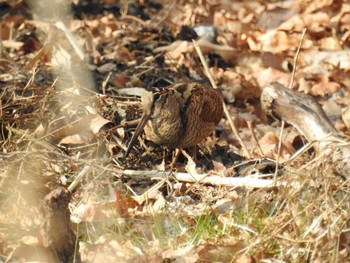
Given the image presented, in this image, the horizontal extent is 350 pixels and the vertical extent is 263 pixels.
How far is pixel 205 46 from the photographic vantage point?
7.35m

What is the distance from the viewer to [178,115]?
5117 mm

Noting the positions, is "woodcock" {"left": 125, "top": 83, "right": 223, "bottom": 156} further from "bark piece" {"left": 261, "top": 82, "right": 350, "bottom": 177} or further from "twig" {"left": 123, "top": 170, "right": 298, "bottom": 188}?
"bark piece" {"left": 261, "top": 82, "right": 350, "bottom": 177}

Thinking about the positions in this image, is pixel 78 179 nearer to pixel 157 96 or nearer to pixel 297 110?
pixel 157 96

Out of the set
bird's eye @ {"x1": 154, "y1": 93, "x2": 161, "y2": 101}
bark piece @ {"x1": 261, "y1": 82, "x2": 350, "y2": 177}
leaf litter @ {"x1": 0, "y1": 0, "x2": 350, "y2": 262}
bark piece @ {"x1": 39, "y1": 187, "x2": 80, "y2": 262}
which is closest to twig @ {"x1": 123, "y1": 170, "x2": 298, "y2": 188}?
leaf litter @ {"x1": 0, "y1": 0, "x2": 350, "y2": 262}

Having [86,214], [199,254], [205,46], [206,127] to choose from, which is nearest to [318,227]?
[199,254]

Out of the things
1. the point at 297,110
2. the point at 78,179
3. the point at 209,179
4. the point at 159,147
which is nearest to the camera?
the point at 78,179

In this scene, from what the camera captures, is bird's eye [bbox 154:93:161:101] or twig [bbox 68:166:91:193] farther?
bird's eye [bbox 154:93:161:101]

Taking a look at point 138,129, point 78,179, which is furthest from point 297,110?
point 78,179

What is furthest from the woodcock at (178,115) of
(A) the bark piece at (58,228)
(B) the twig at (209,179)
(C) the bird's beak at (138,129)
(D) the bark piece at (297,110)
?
(A) the bark piece at (58,228)

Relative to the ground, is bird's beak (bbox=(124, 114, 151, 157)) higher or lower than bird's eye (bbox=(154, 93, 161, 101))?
lower

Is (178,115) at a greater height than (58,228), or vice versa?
(58,228)

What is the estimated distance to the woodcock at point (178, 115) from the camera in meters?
5.05

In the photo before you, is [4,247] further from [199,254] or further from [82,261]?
[199,254]

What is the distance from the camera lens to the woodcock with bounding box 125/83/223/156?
199 inches
